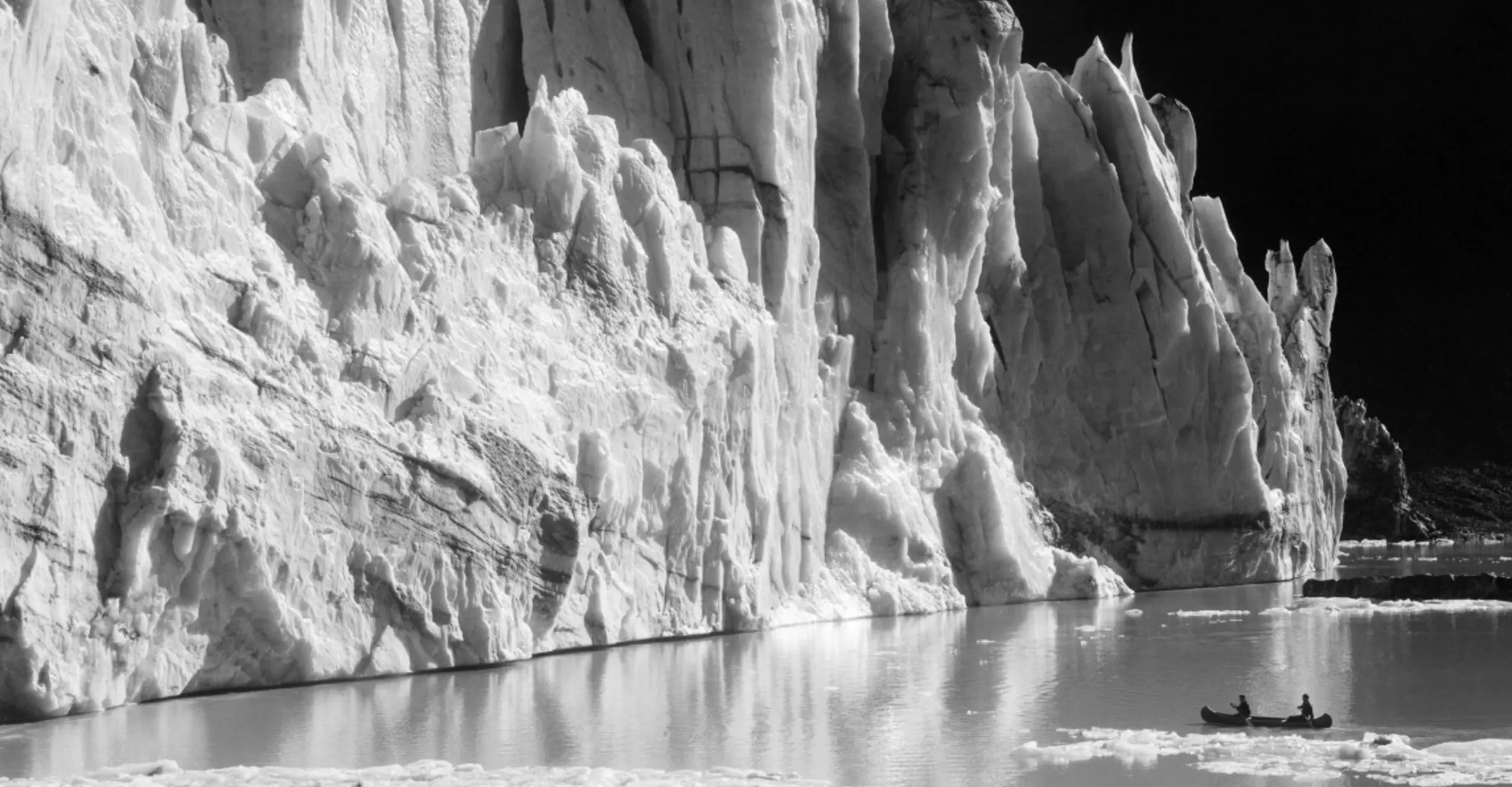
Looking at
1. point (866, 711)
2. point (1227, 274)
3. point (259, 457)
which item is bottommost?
point (866, 711)

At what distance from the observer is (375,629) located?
15.5 m

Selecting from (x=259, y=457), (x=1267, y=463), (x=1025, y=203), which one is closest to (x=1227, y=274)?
(x=1267, y=463)

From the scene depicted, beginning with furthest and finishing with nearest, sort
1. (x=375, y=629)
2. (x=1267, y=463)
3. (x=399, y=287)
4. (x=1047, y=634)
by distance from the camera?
(x=1267, y=463), (x=1047, y=634), (x=399, y=287), (x=375, y=629)

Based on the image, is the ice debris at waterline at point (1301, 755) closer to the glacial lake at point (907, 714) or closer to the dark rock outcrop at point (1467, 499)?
the glacial lake at point (907, 714)

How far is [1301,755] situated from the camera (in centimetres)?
1149

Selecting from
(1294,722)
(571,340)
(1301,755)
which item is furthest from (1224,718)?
(571,340)

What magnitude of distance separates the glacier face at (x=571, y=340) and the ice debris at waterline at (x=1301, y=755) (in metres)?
6.46

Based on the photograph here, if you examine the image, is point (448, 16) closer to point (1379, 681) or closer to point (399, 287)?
point (399, 287)

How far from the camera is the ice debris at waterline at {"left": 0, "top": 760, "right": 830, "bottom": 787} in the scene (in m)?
10.1

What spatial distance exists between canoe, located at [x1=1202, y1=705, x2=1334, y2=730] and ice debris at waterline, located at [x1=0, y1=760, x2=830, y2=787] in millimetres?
3904

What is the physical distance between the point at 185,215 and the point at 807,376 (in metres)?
10.8

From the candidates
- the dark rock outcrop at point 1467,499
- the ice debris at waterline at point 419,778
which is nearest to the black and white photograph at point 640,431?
the ice debris at waterline at point 419,778

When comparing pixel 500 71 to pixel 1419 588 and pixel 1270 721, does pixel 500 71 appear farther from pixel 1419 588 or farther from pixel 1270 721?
pixel 1419 588

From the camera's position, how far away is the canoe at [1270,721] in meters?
12.8
